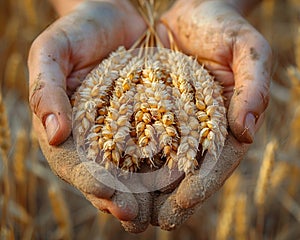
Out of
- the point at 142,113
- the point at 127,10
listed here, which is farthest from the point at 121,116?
the point at 127,10

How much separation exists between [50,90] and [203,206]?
33.6 inches

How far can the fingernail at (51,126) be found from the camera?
893 mm

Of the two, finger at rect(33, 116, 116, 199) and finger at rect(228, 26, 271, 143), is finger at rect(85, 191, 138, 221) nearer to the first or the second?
finger at rect(33, 116, 116, 199)

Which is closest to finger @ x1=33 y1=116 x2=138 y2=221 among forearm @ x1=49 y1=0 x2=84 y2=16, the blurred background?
the blurred background

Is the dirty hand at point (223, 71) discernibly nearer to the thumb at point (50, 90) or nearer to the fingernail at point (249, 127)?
the fingernail at point (249, 127)

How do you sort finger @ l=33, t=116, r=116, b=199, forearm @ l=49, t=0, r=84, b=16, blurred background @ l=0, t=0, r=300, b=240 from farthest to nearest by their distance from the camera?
forearm @ l=49, t=0, r=84, b=16, blurred background @ l=0, t=0, r=300, b=240, finger @ l=33, t=116, r=116, b=199

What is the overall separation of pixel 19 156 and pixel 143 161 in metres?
0.38

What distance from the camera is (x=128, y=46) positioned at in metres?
1.27

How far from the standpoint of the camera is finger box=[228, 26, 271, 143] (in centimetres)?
92

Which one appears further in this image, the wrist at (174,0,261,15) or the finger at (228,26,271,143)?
the wrist at (174,0,261,15)

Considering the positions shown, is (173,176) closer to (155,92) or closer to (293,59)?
(155,92)

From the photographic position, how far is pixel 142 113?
3.05ft

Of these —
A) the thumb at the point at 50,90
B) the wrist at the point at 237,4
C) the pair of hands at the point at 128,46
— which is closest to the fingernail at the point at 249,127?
the pair of hands at the point at 128,46

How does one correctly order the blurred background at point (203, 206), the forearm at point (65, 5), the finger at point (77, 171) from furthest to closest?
the forearm at point (65, 5) < the blurred background at point (203, 206) < the finger at point (77, 171)
